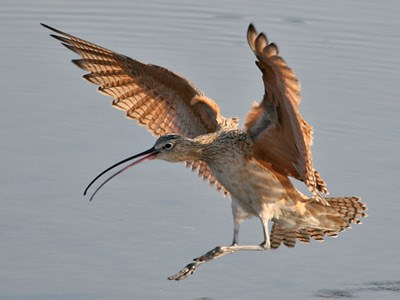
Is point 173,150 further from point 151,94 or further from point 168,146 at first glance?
point 151,94

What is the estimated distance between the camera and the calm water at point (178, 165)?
890 cm

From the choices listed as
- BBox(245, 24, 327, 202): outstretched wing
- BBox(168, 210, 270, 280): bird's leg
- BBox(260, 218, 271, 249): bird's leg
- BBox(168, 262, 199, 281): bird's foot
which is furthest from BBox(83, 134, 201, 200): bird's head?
BBox(168, 262, 199, 281): bird's foot

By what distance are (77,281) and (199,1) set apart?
6.16 metres

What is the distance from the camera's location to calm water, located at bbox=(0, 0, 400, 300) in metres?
8.90

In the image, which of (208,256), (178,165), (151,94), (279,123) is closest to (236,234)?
(208,256)

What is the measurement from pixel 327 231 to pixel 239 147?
98 centimetres

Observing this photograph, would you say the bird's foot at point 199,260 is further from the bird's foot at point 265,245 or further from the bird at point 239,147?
the bird's foot at point 265,245

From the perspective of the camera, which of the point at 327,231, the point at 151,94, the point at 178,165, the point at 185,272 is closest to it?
the point at 185,272

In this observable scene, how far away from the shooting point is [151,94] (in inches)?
396

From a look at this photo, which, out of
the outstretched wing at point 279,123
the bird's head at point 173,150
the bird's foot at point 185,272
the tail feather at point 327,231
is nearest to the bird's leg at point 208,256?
the bird's foot at point 185,272

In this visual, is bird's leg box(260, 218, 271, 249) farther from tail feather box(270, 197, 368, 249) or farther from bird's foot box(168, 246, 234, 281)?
bird's foot box(168, 246, 234, 281)

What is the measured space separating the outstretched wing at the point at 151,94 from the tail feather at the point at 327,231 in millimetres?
791

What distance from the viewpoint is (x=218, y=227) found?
380 inches

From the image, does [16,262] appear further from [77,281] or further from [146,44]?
[146,44]
